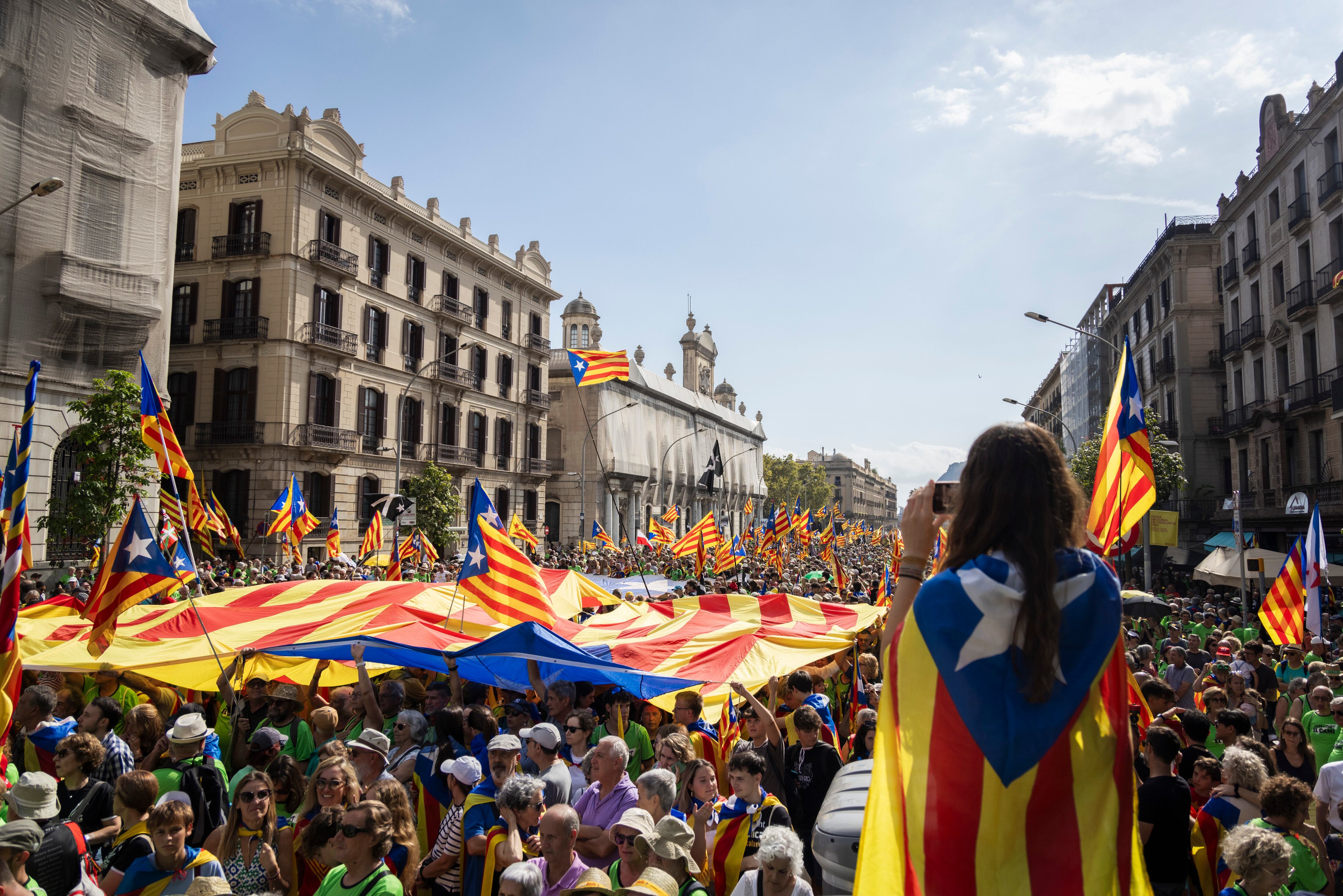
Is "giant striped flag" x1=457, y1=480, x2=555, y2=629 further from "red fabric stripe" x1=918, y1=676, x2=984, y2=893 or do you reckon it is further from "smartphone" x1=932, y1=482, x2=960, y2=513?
"red fabric stripe" x1=918, y1=676, x2=984, y2=893

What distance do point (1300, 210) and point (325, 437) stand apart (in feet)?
109

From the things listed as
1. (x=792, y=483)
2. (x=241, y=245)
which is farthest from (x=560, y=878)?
(x=792, y=483)

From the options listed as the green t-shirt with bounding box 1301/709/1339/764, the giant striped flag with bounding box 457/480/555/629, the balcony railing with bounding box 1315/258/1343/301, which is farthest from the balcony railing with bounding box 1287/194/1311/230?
the giant striped flag with bounding box 457/480/555/629

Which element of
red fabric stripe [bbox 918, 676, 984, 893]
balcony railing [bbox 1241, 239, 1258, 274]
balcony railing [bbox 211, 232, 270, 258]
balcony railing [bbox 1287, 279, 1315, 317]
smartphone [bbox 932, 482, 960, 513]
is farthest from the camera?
balcony railing [bbox 211, 232, 270, 258]

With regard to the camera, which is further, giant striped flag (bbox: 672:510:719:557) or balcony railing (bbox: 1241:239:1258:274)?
balcony railing (bbox: 1241:239:1258:274)

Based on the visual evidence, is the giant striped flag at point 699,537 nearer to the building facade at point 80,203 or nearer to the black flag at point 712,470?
the black flag at point 712,470

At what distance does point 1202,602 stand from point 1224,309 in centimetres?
2073

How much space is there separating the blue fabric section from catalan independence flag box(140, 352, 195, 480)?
33.5 ft

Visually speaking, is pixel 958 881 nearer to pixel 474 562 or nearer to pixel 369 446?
pixel 474 562

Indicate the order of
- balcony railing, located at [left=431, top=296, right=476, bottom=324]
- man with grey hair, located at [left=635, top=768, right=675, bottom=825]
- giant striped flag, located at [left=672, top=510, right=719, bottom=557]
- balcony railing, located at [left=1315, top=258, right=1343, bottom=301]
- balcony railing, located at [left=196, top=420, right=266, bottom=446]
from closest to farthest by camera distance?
1. man with grey hair, located at [left=635, top=768, right=675, bottom=825]
2. giant striped flag, located at [left=672, top=510, right=719, bottom=557]
3. balcony railing, located at [left=1315, top=258, right=1343, bottom=301]
4. balcony railing, located at [left=196, top=420, right=266, bottom=446]
5. balcony railing, located at [left=431, top=296, right=476, bottom=324]

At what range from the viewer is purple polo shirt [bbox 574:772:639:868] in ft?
16.5

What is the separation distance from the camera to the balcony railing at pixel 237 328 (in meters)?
32.0

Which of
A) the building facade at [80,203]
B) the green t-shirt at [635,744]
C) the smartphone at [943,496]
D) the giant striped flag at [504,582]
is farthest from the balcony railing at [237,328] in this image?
the smartphone at [943,496]

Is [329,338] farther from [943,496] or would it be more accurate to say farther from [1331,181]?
[943,496]
